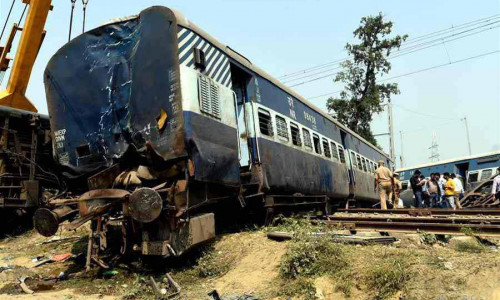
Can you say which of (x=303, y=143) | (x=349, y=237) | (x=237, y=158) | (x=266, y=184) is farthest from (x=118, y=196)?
(x=303, y=143)

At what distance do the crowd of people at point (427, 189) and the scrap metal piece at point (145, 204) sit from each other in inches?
397

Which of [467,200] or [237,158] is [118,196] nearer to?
[237,158]

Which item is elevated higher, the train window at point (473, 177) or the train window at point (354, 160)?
the train window at point (354, 160)

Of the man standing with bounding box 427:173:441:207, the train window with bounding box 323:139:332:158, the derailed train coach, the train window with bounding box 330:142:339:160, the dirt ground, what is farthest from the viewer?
the man standing with bounding box 427:173:441:207

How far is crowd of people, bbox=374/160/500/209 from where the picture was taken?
13.5m

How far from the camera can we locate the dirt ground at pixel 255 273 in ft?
12.5

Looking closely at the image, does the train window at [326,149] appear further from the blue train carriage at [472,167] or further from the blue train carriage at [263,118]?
the blue train carriage at [472,167]

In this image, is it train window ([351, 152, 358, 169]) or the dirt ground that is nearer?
the dirt ground

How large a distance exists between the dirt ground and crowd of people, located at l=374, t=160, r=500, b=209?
7706mm

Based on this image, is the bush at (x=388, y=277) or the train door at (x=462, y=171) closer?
the bush at (x=388, y=277)

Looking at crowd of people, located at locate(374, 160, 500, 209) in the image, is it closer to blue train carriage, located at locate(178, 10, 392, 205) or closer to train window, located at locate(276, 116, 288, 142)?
blue train carriage, located at locate(178, 10, 392, 205)

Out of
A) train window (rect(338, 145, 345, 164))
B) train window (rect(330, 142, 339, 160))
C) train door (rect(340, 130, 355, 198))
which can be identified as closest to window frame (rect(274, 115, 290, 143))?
train window (rect(330, 142, 339, 160))

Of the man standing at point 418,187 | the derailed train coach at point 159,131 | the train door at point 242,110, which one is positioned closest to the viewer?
the derailed train coach at point 159,131

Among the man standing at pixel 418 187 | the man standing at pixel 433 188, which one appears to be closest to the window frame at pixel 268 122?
the man standing at pixel 433 188
